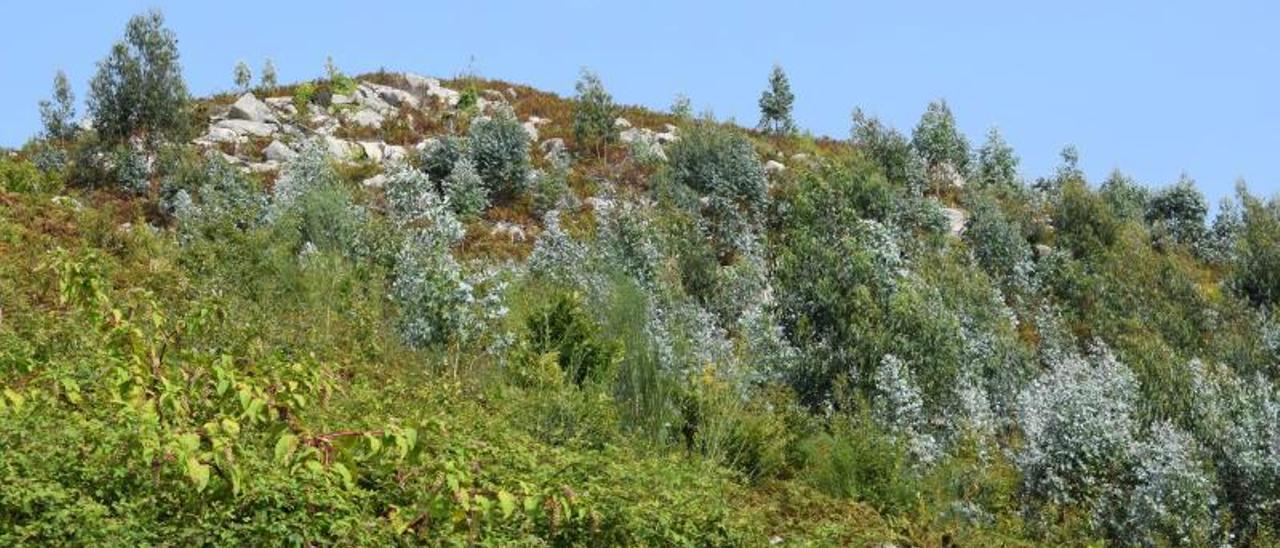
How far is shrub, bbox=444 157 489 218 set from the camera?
42438 mm

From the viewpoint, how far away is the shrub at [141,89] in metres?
43.2

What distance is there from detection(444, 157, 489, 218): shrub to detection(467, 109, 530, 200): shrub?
0.72 meters

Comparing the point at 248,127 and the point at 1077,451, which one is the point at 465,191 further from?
the point at 1077,451

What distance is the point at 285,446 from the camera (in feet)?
34.0

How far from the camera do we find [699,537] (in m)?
14.2

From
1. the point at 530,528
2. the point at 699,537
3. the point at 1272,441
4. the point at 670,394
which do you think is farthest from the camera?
the point at 1272,441

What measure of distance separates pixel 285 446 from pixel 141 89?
3547 centimetres

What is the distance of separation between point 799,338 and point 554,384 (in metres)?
11.9

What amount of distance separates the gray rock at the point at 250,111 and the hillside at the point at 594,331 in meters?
0.13

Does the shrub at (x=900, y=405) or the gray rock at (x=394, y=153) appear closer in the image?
the shrub at (x=900, y=405)

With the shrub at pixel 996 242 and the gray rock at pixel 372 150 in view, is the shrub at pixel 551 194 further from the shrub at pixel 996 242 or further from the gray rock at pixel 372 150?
the shrub at pixel 996 242

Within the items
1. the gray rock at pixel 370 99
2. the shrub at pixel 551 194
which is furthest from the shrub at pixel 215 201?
the gray rock at pixel 370 99

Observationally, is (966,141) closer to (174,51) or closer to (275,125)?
(275,125)

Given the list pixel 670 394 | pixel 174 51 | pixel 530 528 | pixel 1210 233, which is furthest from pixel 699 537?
pixel 1210 233
